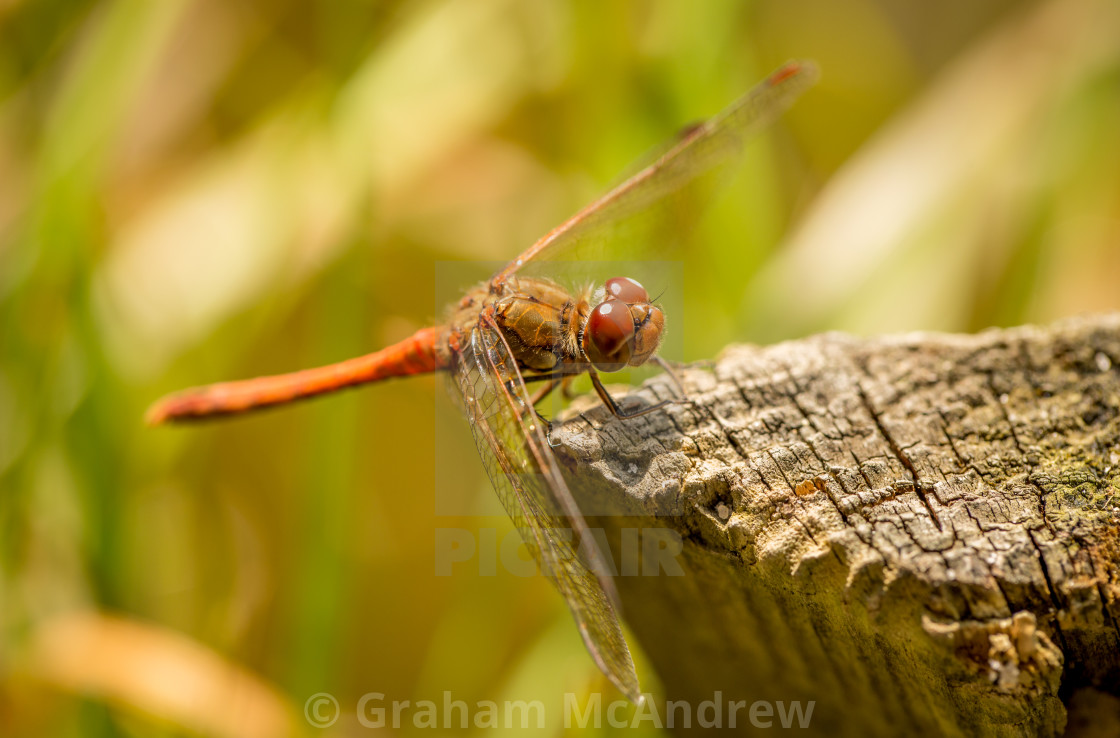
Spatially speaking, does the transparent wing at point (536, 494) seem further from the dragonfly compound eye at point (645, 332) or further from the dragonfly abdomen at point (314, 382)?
the dragonfly compound eye at point (645, 332)

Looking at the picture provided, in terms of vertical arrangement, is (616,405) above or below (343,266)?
below

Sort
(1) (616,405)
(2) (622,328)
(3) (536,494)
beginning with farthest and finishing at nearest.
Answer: (2) (622,328) < (1) (616,405) < (3) (536,494)

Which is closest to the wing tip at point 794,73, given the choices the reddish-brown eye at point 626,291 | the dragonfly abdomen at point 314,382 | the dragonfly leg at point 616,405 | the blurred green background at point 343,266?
the blurred green background at point 343,266

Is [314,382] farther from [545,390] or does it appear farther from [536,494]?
[536,494]

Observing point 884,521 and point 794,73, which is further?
point 794,73

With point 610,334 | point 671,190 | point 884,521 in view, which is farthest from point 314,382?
point 884,521

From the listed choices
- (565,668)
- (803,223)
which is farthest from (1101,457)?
(803,223)
